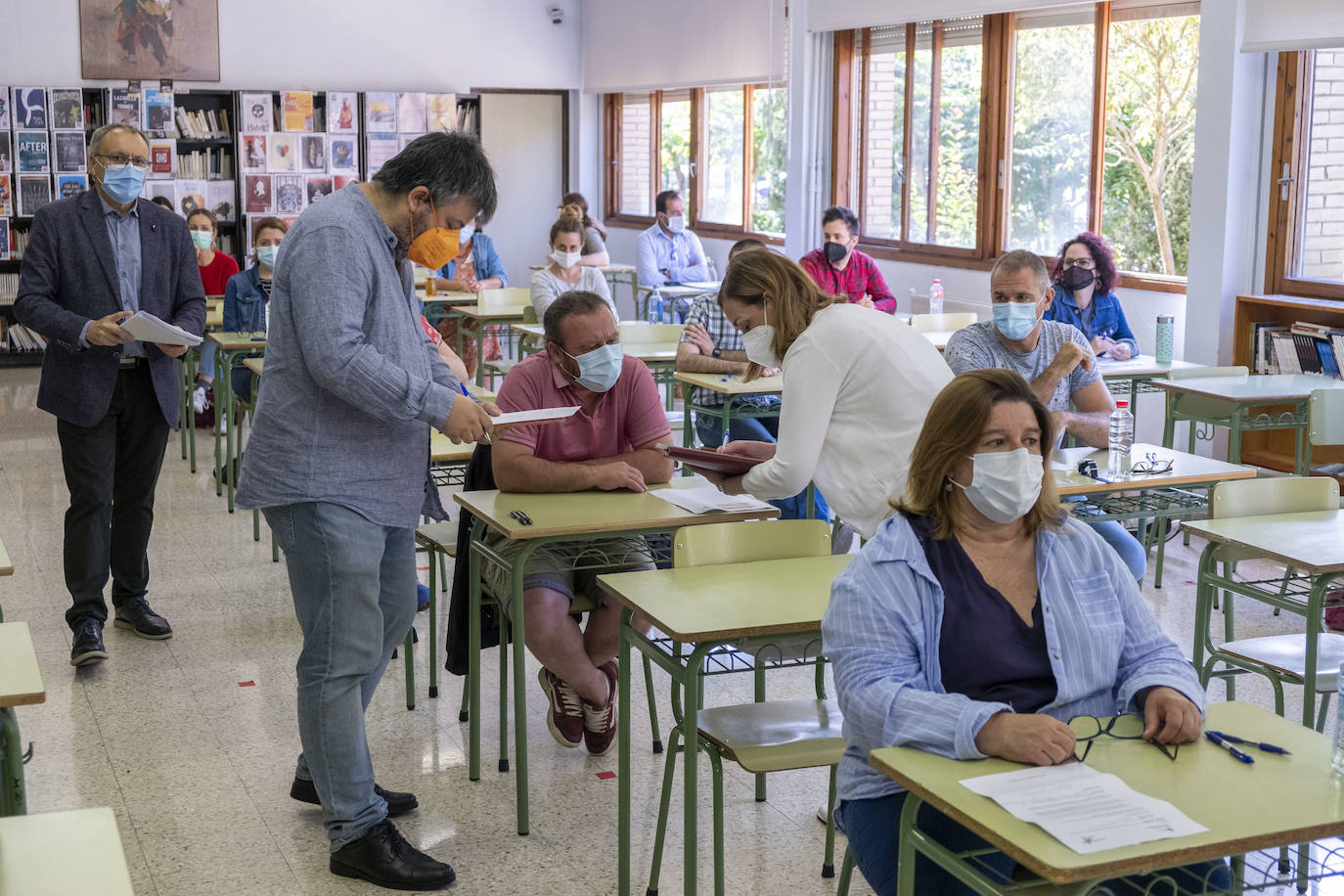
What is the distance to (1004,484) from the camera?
226cm

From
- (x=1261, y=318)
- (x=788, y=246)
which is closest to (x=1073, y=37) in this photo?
(x=1261, y=318)

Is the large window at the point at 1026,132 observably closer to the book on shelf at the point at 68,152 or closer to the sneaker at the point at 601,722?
the sneaker at the point at 601,722

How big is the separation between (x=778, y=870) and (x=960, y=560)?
119 cm

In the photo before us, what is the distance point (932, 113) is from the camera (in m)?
9.41

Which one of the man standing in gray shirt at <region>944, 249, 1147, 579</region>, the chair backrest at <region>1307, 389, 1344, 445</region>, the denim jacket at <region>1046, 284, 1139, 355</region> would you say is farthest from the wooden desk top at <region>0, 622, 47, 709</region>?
the denim jacket at <region>1046, 284, 1139, 355</region>

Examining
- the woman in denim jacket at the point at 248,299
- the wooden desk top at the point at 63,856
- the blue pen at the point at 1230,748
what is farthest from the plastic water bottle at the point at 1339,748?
the woman in denim jacket at the point at 248,299

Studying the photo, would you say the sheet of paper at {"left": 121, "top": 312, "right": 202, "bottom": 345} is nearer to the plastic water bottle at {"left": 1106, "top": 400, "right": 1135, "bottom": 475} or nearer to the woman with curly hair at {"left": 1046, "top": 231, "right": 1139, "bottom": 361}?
the plastic water bottle at {"left": 1106, "top": 400, "right": 1135, "bottom": 475}

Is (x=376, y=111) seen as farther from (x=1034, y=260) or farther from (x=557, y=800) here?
(x=557, y=800)

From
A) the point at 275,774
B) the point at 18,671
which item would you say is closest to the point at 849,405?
the point at 275,774

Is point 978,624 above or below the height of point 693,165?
below

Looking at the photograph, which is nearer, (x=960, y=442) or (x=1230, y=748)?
(x=1230, y=748)

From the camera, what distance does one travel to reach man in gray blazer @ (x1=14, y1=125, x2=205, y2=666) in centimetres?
425

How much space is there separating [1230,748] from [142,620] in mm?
3771

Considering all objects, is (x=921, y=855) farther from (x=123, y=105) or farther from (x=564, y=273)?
(x=123, y=105)
